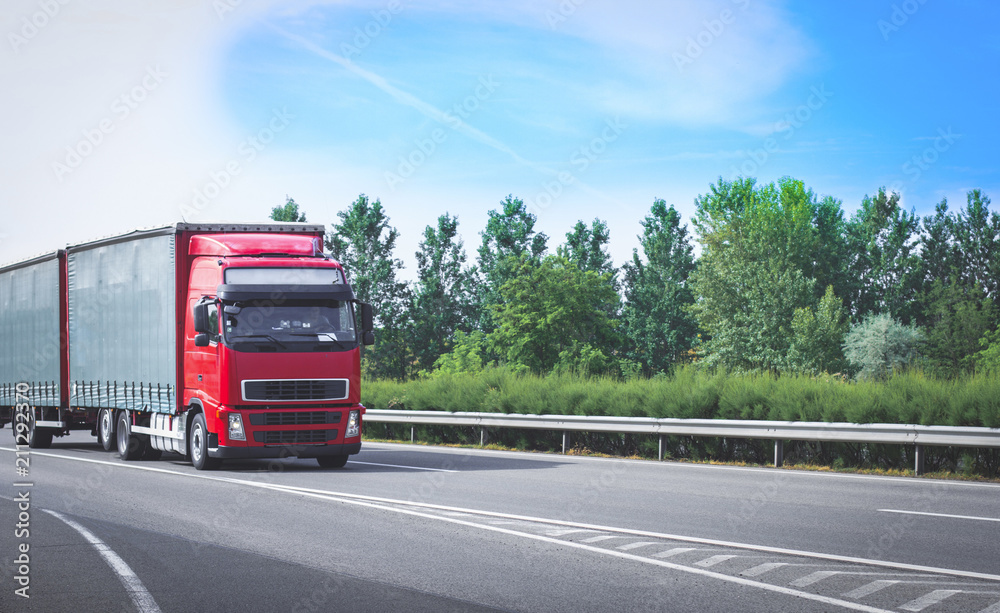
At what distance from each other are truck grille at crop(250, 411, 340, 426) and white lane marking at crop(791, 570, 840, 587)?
31.2 ft

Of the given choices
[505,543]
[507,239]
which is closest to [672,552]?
[505,543]

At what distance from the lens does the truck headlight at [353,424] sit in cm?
1519

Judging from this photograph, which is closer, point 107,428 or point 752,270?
point 107,428

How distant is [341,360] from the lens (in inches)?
593

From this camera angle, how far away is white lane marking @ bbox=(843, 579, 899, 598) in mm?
6234

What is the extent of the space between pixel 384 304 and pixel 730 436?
62.7m

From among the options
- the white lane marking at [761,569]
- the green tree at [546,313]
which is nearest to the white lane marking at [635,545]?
the white lane marking at [761,569]

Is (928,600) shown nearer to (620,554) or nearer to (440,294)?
(620,554)

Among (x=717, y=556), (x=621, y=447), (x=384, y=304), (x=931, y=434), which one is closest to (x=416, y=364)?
(x=384, y=304)

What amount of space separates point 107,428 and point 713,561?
609 inches

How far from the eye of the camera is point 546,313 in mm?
58125

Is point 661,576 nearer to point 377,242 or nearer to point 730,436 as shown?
point 730,436

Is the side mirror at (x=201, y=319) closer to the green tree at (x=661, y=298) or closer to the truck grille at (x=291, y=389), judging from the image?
the truck grille at (x=291, y=389)

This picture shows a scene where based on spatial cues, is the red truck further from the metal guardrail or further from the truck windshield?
the metal guardrail
